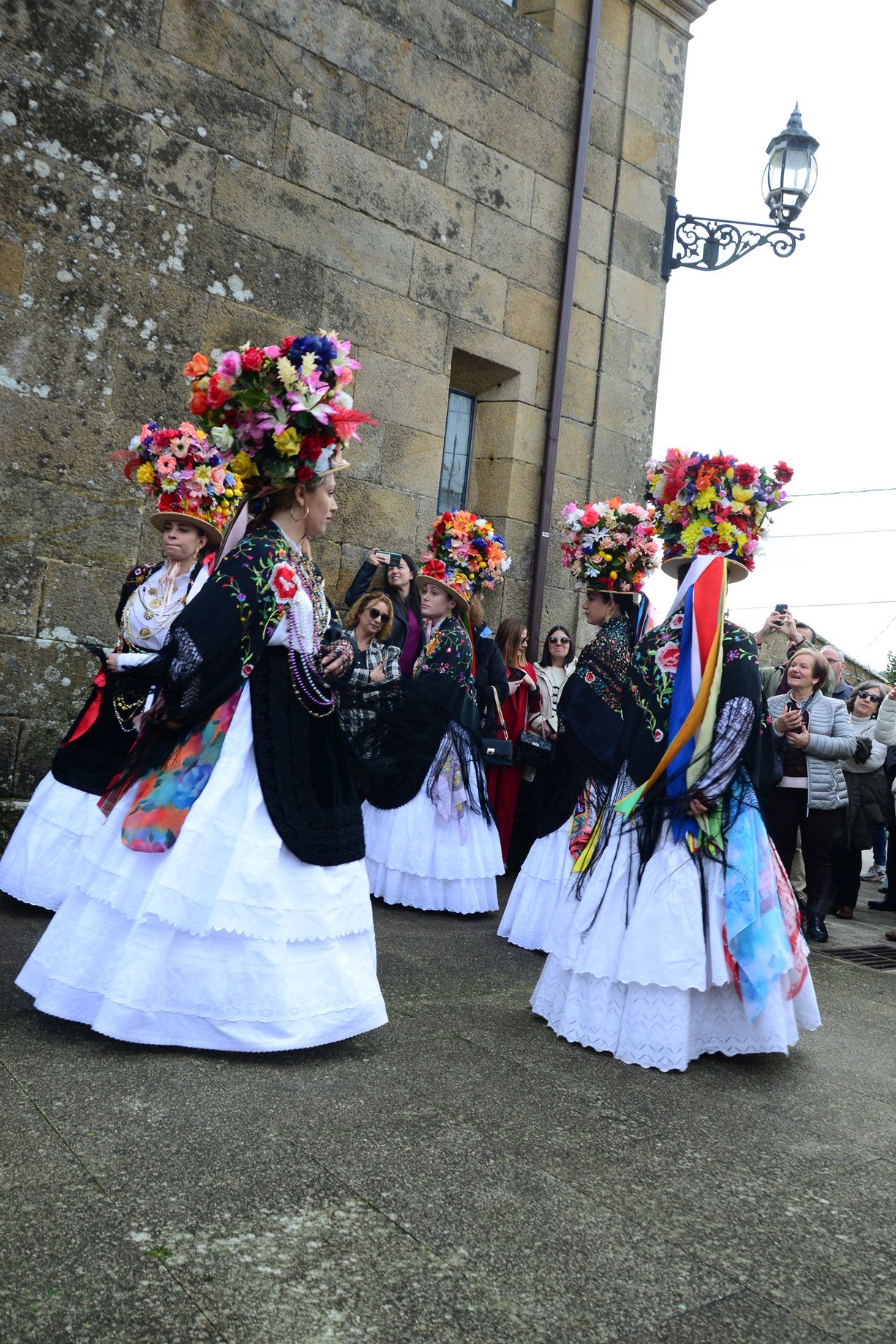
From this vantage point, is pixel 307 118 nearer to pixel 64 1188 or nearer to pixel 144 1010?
pixel 144 1010

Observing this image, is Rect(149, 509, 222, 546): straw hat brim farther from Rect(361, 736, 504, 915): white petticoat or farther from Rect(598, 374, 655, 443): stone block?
Rect(598, 374, 655, 443): stone block

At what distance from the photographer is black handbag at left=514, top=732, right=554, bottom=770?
6027 mm

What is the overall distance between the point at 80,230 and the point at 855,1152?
5.78 m

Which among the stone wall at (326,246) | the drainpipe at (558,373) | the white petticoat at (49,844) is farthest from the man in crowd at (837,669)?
the white petticoat at (49,844)

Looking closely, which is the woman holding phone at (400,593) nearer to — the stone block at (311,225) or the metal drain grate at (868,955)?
the stone block at (311,225)

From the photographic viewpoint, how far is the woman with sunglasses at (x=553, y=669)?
7707 millimetres

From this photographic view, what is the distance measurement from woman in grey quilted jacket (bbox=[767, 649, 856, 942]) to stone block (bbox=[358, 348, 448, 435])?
9.77ft

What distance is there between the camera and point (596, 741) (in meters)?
5.20

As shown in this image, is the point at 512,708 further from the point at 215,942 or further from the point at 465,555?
the point at 215,942

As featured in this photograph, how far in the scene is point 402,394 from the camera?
25.1ft

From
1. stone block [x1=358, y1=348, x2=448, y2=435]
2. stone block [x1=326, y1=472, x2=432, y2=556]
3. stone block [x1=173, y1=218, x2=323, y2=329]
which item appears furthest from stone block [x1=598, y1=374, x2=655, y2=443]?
stone block [x1=173, y1=218, x2=323, y2=329]

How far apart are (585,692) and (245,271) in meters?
3.49

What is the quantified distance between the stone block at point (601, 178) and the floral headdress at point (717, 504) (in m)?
5.09

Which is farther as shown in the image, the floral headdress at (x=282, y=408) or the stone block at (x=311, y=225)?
the stone block at (x=311, y=225)
